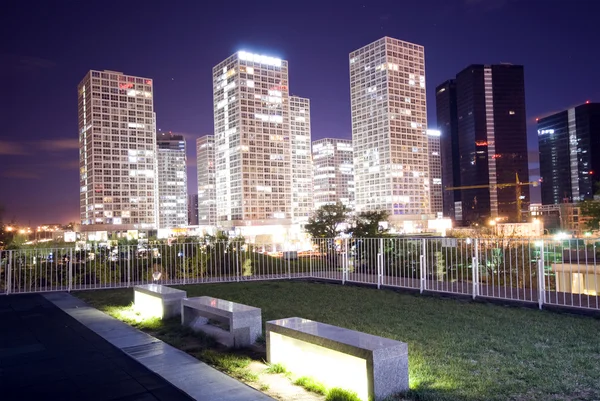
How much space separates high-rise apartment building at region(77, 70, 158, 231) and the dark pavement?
15101 cm

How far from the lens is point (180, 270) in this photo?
766 inches

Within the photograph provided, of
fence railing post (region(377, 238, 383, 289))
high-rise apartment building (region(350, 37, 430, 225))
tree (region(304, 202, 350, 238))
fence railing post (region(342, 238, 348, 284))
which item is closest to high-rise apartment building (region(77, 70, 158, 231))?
high-rise apartment building (region(350, 37, 430, 225))

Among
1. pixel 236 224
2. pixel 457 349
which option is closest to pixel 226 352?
pixel 457 349

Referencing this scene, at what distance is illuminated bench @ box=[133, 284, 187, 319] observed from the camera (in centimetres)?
1014

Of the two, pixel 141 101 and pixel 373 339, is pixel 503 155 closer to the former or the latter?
pixel 141 101

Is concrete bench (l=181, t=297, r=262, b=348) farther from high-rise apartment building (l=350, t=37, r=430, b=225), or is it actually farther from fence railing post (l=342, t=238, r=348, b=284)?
high-rise apartment building (l=350, t=37, r=430, b=225)

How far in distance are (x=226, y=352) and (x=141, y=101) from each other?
162176 mm

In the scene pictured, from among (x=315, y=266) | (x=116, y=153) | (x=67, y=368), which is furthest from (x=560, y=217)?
(x=67, y=368)

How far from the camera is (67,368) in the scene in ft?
21.5

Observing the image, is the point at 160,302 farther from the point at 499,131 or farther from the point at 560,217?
the point at 499,131

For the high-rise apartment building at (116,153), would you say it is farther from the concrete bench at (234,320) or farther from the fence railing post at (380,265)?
the concrete bench at (234,320)

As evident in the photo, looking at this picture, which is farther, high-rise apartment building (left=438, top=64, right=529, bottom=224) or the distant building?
high-rise apartment building (left=438, top=64, right=529, bottom=224)

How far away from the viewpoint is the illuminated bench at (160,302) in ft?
33.3

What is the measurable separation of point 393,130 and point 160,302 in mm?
143752
